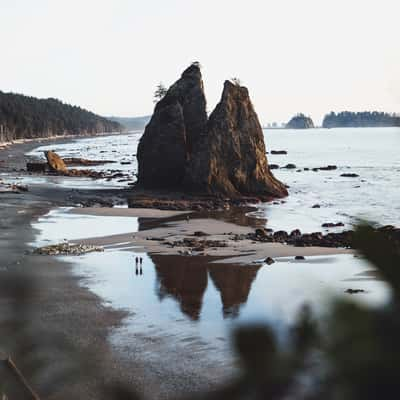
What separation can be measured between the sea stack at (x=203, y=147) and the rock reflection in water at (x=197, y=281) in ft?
80.2

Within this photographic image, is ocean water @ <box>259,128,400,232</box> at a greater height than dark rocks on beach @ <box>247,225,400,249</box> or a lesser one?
lesser

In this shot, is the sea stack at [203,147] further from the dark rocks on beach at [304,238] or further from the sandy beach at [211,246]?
the dark rocks on beach at [304,238]

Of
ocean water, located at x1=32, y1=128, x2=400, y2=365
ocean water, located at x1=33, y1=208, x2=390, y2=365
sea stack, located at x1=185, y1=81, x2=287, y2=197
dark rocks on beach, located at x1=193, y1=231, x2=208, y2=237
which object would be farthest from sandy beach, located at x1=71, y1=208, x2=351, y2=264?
sea stack, located at x1=185, y1=81, x2=287, y2=197

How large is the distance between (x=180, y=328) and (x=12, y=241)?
16.0 meters

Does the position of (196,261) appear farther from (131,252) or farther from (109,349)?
(109,349)

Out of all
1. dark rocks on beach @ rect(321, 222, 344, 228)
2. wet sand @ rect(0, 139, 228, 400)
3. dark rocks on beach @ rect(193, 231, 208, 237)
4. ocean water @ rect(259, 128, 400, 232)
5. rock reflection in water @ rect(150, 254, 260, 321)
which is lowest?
ocean water @ rect(259, 128, 400, 232)

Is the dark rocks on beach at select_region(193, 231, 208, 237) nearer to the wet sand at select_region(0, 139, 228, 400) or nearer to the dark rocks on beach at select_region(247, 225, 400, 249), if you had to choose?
the dark rocks on beach at select_region(247, 225, 400, 249)

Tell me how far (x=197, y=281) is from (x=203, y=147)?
2991cm

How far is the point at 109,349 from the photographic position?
15.4 metres

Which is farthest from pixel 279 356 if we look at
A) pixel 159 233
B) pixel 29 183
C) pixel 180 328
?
pixel 29 183

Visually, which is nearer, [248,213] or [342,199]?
[248,213]

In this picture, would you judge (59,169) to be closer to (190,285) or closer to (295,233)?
(295,233)

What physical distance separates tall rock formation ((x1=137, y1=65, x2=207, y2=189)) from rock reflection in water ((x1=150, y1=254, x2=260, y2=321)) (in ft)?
90.9

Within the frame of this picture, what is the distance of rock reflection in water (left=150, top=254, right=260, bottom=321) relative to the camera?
19.6 m
